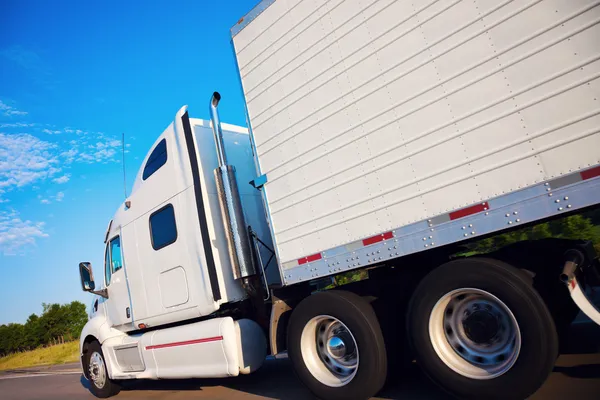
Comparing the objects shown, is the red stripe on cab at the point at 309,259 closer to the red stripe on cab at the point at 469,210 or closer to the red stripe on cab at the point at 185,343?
the red stripe on cab at the point at 469,210

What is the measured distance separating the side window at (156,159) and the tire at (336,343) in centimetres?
314

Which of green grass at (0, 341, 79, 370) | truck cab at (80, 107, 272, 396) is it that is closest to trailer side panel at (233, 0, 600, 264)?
truck cab at (80, 107, 272, 396)

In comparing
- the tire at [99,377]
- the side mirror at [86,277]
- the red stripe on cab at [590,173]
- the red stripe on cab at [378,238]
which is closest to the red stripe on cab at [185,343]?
the tire at [99,377]

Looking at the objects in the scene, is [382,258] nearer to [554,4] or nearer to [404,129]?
[404,129]

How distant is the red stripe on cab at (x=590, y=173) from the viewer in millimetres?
2514

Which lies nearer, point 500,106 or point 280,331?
point 500,106

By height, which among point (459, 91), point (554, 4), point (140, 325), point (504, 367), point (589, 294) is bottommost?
point (504, 367)

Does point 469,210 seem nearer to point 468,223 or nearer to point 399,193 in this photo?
point 468,223

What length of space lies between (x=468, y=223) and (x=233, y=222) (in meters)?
2.92

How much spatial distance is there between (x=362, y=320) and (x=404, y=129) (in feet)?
5.79

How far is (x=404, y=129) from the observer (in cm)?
335

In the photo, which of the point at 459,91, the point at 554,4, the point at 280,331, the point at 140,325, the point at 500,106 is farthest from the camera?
the point at 140,325

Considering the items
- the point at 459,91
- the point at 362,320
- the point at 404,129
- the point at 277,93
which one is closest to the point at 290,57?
the point at 277,93

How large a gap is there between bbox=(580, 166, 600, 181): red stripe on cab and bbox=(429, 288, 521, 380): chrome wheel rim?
1065mm
